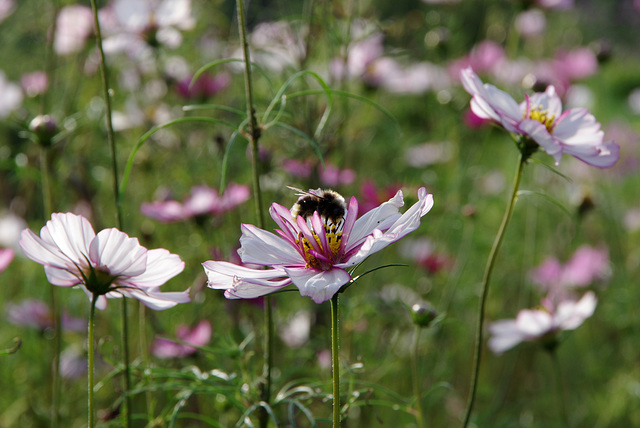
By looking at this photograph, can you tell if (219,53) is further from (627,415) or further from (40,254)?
(627,415)

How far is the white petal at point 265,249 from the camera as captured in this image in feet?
1.55

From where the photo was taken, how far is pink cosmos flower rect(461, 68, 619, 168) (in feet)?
1.86

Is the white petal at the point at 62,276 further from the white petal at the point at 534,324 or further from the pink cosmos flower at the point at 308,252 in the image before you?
the white petal at the point at 534,324

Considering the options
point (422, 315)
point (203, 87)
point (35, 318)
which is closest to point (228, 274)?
point (422, 315)

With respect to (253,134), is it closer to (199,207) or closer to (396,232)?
(396,232)

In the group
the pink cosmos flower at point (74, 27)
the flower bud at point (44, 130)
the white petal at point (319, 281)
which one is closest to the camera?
the white petal at point (319, 281)

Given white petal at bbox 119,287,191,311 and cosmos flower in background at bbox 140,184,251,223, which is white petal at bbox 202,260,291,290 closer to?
white petal at bbox 119,287,191,311

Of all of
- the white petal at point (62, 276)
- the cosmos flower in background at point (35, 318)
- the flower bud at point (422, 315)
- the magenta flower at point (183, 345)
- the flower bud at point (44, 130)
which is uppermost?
the flower bud at point (44, 130)

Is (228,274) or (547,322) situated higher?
(228,274)

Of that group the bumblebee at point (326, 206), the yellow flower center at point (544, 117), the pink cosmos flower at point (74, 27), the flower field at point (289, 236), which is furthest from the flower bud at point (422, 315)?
the pink cosmos flower at point (74, 27)

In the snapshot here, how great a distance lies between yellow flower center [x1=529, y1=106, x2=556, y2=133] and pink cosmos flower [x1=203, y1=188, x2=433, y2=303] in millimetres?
253

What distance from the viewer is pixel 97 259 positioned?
491 mm

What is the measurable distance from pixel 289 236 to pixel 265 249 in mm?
34

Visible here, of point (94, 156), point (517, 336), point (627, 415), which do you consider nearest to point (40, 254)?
point (517, 336)
